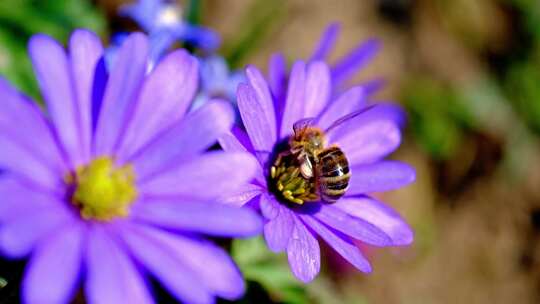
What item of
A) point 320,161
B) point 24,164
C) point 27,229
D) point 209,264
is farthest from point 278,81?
point 27,229

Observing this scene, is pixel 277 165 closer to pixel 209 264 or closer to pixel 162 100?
pixel 162 100

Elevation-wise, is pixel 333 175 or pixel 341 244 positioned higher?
pixel 333 175

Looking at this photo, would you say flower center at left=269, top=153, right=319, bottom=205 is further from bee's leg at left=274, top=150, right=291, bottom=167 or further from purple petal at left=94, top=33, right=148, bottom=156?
purple petal at left=94, top=33, right=148, bottom=156

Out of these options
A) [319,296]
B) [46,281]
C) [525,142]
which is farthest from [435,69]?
[46,281]

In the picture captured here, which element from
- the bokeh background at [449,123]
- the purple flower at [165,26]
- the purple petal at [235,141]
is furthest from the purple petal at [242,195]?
the bokeh background at [449,123]

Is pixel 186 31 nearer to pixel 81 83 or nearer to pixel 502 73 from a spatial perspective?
pixel 81 83

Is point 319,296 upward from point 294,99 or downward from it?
downward
